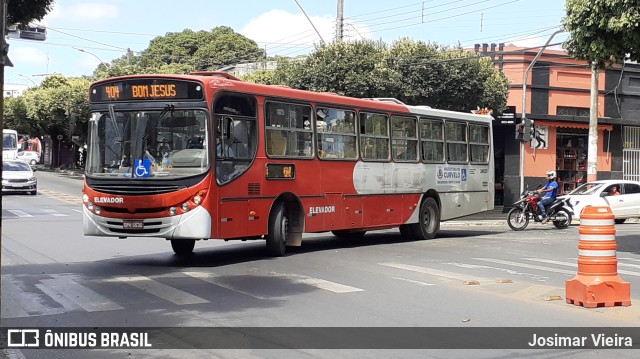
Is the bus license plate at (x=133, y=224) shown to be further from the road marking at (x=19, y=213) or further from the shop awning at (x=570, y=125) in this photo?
the shop awning at (x=570, y=125)

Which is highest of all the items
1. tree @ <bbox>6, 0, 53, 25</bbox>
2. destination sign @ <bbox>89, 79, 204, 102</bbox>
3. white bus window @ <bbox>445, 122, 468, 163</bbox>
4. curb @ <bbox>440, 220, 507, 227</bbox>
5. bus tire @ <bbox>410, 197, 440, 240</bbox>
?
tree @ <bbox>6, 0, 53, 25</bbox>

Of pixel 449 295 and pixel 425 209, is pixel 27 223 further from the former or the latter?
pixel 449 295

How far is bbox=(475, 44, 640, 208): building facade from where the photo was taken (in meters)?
34.8

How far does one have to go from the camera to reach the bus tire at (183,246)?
566 inches

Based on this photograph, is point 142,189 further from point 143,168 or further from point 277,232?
point 277,232

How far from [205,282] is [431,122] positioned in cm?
955

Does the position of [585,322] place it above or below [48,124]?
below

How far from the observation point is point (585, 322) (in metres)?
8.33

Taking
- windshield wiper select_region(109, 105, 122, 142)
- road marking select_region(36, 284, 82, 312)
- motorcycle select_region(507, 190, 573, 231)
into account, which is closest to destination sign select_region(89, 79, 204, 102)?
windshield wiper select_region(109, 105, 122, 142)

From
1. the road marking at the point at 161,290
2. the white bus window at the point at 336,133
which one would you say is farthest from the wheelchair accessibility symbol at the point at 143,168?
the white bus window at the point at 336,133

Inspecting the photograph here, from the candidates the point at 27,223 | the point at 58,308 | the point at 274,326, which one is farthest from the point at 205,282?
the point at 27,223

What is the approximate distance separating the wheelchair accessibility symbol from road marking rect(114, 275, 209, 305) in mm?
1796

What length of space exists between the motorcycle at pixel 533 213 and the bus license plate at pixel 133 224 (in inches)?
541

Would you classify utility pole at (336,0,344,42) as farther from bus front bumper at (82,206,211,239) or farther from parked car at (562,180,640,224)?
bus front bumper at (82,206,211,239)
